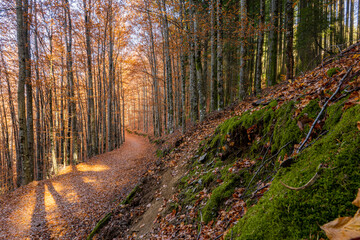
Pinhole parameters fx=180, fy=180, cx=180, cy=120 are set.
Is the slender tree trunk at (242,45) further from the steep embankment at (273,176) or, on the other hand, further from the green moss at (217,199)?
the green moss at (217,199)

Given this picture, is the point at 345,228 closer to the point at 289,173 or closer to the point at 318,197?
the point at 318,197

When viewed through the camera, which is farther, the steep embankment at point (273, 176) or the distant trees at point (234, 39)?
the distant trees at point (234, 39)

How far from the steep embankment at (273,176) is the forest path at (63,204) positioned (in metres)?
1.91

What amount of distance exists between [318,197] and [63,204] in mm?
10066

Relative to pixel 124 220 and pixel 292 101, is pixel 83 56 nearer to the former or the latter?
pixel 124 220

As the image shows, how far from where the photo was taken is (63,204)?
27.2 feet

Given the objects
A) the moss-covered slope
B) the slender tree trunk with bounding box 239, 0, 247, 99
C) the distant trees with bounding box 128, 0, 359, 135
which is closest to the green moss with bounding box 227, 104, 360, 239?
the moss-covered slope

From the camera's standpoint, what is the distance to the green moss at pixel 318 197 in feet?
3.62

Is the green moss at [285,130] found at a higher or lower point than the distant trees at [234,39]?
lower

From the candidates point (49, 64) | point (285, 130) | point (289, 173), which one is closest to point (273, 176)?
point (289, 173)

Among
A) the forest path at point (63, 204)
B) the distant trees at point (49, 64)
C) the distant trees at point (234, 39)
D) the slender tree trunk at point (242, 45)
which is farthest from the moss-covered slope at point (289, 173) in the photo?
the distant trees at point (49, 64)

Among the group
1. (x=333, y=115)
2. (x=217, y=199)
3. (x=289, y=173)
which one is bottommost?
(x=217, y=199)

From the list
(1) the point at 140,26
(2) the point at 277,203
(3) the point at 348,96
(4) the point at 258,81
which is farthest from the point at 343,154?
(1) the point at 140,26

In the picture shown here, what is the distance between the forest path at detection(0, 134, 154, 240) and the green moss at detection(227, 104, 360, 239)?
6.84 m
